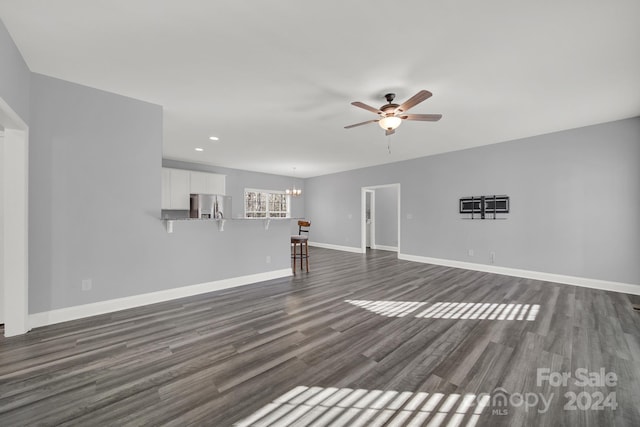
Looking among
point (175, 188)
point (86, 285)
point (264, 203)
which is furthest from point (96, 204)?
point (264, 203)

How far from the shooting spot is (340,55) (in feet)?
7.31

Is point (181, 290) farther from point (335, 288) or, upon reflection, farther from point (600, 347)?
point (600, 347)

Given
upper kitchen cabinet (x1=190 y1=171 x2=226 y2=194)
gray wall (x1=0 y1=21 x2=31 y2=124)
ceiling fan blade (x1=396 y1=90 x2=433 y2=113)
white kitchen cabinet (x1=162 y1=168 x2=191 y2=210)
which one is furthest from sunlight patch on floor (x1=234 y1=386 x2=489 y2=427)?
upper kitchen cabinet (x1=190 y1=171 x2=226 y2=194)

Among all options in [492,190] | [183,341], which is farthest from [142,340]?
[492,190]

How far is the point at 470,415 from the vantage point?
144 centimetres

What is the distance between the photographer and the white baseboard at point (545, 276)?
12.3ft

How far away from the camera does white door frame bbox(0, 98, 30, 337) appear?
2299 millimetres

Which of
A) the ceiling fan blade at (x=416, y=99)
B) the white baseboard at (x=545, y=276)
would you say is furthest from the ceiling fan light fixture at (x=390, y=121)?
the white baseboard at (x=545, y=276)

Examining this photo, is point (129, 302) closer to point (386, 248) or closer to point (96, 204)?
point (96, 204)

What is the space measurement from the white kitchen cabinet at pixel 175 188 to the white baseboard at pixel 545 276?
6.32m

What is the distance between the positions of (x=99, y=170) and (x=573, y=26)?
185 inches

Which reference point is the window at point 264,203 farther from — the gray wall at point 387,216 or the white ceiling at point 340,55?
the white ceiling at point 340,55

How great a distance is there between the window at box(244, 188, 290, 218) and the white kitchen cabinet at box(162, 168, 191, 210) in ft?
6.26

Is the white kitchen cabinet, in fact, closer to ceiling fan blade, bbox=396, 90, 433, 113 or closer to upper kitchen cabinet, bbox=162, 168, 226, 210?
upper kitchen cabinet, bbox=162, 168, 226, 210
